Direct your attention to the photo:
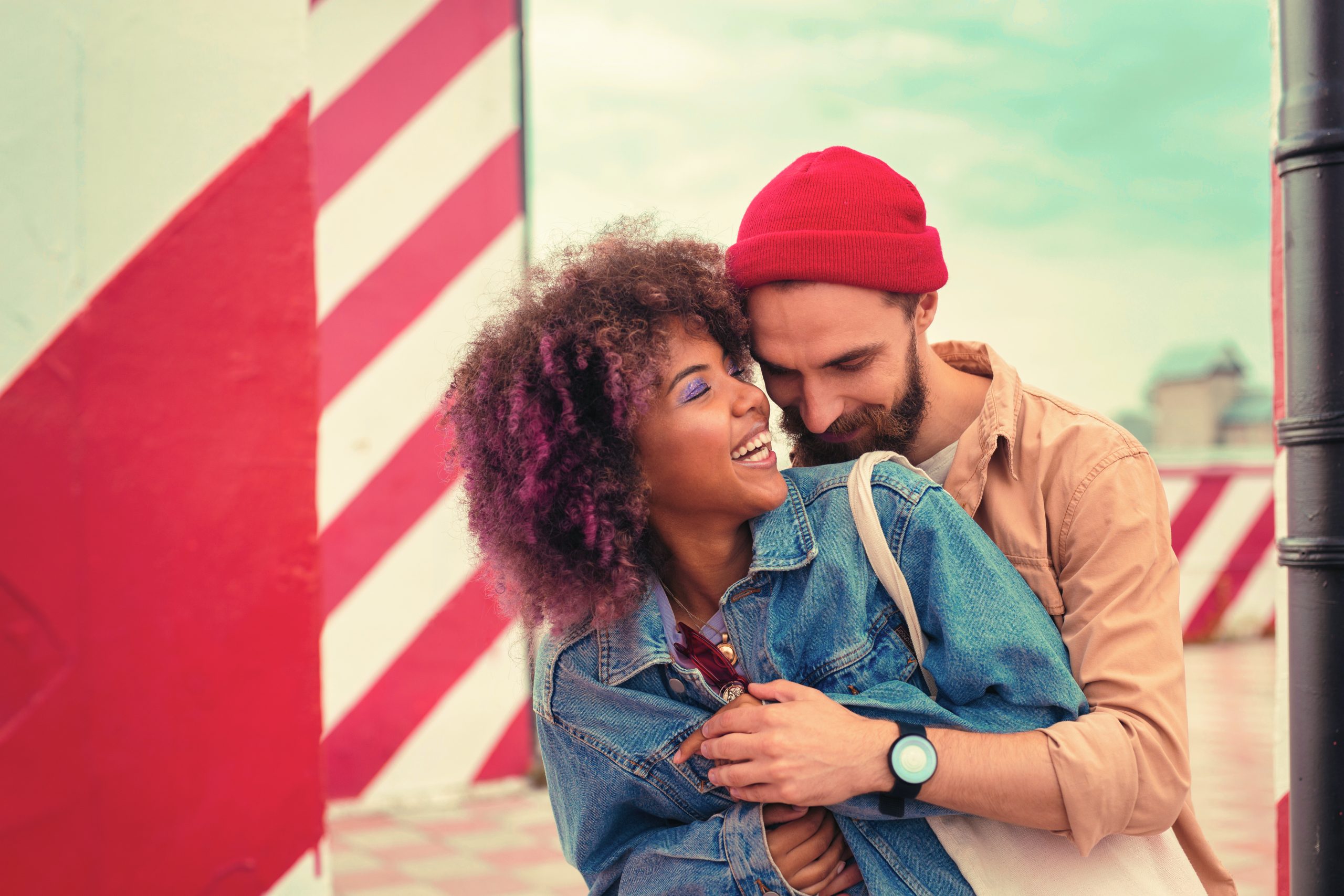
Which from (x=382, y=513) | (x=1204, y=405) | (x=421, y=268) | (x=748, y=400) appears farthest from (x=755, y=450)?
(x=1204, y=405)

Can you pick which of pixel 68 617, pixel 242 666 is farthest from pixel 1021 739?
pixel 68 617

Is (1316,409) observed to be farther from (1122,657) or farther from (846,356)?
(846,356)

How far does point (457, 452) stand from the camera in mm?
1831

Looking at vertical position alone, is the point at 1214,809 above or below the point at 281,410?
below

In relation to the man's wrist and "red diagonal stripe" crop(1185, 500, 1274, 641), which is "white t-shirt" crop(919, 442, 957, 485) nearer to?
the man's wrist

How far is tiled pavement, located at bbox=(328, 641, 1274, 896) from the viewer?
363 centimetres

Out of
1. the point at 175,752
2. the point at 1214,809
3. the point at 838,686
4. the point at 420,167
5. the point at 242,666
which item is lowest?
the point at 1214,809

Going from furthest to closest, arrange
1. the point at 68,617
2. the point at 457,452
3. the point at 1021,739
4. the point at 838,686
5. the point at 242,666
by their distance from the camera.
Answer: the point at 242,666 → the point at 68,617 → the point at 457,452 → the point at 838,686 → the point at 1021,739

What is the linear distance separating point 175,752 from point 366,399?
7.76ft

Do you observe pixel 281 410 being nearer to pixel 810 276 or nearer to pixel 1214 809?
pixel 810 276

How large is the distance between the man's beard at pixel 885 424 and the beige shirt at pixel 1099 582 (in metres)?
0.13

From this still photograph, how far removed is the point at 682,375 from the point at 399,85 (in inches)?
135

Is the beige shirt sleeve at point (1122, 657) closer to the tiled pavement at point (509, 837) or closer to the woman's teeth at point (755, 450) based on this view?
the woman's teeth at point (755, 450)

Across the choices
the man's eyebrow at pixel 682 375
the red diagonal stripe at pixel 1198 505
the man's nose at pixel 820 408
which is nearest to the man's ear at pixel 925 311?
the man's nose at pixel 820 408
